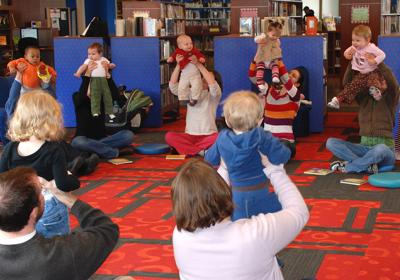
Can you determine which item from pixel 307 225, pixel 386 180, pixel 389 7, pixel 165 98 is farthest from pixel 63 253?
pixel 389 7

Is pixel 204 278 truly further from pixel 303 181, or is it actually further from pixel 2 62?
pixel 2 62

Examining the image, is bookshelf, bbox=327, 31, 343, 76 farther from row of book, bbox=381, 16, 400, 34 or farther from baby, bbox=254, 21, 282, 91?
baby, bbox=254, 21, 282, 91

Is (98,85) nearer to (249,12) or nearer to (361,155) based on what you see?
(361,155)

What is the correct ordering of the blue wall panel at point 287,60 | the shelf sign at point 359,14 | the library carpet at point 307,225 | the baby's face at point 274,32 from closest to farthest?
the library carpet at point 307,225 → the baby's face at point 274,32 → the blue wall panel at point 287,60 → the shelf sign at point 359,14

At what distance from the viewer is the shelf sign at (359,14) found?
14766 millimetres

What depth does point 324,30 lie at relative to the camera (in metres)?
17.2

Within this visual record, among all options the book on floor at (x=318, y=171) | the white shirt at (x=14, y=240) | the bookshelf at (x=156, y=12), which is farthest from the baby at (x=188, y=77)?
the white shirt at (x=14, y=240)

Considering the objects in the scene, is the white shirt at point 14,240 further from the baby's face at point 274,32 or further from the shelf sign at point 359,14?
the shelf sign at point 359,14

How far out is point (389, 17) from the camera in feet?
46.6

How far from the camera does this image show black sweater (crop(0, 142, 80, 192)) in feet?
11.1

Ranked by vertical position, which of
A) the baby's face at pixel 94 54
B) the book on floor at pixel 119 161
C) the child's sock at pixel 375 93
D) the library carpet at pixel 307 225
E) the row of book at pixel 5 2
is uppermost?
the row of book at pixel 5 2

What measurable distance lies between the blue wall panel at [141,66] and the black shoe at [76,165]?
3330 millimetres

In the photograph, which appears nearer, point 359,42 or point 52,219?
point 52,219

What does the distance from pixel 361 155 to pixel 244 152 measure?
3602mm
